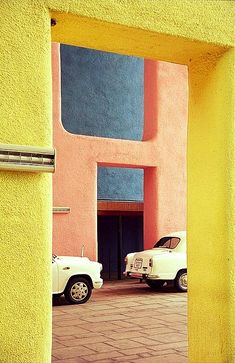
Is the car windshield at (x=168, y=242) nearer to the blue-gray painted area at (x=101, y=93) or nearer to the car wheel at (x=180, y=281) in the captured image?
the car wheel at (x=180, y=281)

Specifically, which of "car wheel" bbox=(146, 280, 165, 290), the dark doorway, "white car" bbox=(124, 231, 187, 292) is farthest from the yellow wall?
the dark doorway

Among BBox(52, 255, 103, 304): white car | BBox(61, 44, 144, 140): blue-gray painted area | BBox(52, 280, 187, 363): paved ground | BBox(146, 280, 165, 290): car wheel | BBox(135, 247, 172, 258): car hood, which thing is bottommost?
BBox(52, 280, 187, 363): paved ground

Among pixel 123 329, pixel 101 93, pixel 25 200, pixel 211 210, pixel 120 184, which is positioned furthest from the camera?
pixel 120 184

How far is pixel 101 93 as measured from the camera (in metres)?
17.3

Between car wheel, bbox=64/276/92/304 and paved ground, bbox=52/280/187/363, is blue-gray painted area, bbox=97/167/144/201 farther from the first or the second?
car wheel, bbox=64/276/92/304

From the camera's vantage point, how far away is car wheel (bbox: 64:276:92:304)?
427 inches

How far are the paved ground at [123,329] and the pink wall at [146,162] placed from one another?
179 cm

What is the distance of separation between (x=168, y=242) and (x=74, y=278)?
3.17 metres

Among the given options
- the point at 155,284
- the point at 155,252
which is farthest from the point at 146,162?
the point at 155,284

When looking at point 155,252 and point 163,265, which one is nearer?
point 163,265

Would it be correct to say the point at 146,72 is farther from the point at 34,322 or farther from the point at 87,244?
the point at 34,322

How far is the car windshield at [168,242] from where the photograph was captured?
13.1m

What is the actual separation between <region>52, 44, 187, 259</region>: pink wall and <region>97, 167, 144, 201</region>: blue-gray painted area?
2.65 metres

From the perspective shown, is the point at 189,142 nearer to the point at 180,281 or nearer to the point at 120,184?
the point at 180,281
